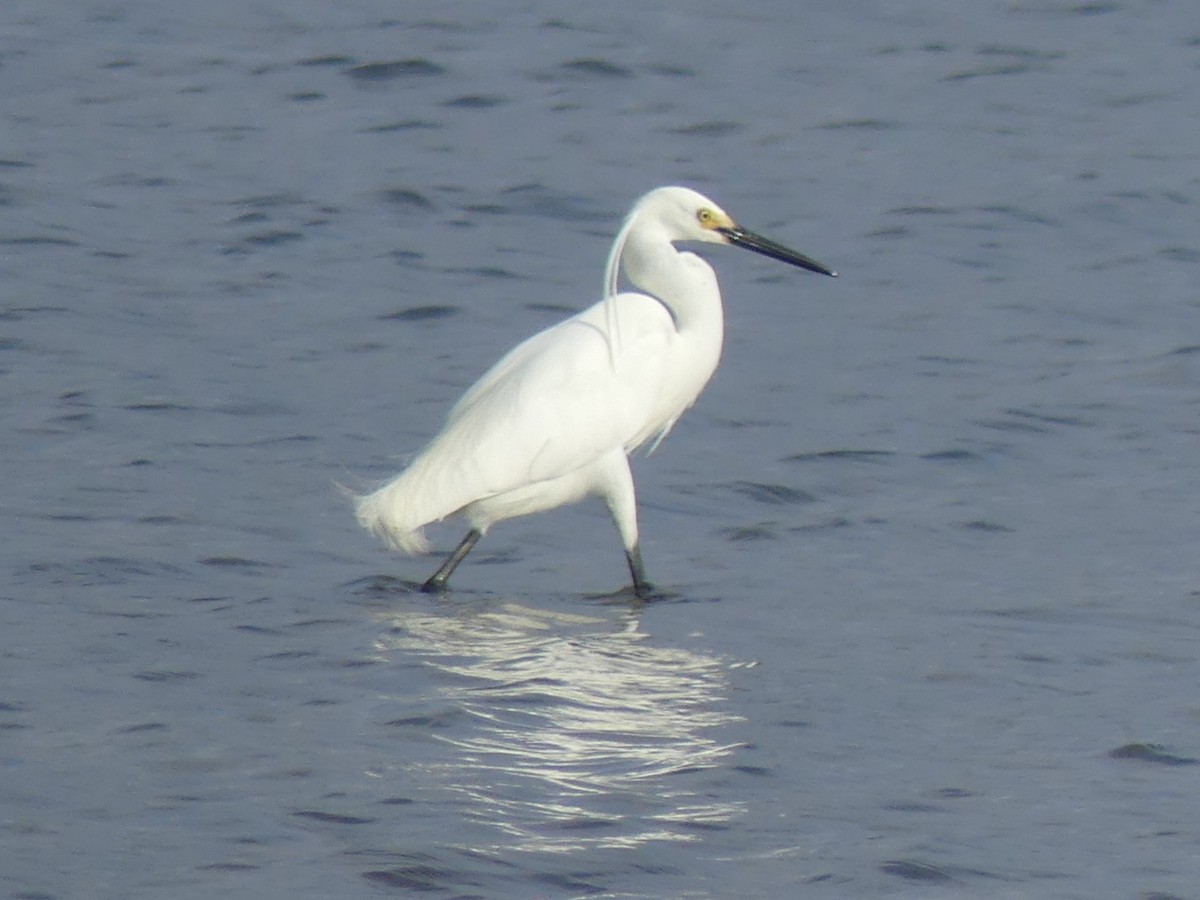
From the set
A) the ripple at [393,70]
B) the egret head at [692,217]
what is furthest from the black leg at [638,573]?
the ripple at [393,70]

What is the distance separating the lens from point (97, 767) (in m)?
4.97

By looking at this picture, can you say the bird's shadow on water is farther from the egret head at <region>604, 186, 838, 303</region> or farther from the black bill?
the black bill

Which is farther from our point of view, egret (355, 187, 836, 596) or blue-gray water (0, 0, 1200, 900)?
egret (355, 187, 836, 596)

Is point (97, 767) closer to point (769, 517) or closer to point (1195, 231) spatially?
point (769, 517)

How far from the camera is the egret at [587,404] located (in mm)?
6914

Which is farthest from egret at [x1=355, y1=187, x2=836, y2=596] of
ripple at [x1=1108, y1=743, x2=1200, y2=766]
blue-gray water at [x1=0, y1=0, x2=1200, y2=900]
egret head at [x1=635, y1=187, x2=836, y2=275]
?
ripple at [x1=1108, y1=743, x2=1200, y2=766]

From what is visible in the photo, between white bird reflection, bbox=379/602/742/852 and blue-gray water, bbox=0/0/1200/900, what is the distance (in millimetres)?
16

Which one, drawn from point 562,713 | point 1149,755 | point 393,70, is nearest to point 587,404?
point 562,713

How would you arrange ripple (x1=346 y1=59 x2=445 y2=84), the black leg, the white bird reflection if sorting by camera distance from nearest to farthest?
the white bird reflection → the black leg → ripple (x1=346 y1=59 x2=445 y2=84)

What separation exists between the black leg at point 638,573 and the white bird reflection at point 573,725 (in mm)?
260

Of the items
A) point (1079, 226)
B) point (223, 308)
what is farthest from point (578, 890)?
point (1079, 226)

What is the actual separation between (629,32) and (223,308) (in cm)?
503

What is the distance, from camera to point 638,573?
267 inches

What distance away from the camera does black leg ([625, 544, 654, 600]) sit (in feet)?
22.1
